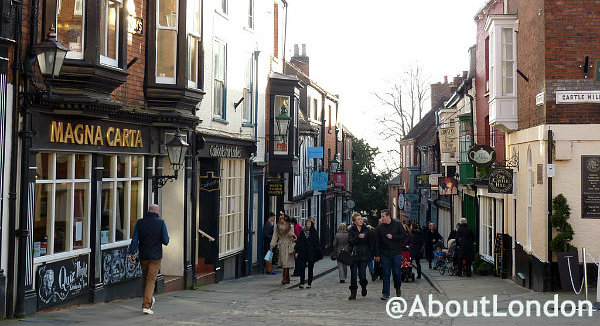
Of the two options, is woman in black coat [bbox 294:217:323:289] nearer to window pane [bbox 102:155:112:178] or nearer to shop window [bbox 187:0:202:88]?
shop window [bbox 187:0:202:88]

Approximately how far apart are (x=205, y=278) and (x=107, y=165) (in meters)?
5.68

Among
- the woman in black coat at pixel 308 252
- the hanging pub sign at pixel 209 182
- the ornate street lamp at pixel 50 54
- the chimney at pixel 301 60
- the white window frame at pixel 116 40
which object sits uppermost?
the chimney at pixel 301 60

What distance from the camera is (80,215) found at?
533 inches

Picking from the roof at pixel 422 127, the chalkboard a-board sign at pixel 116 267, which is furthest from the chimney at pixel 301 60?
the chalkboard a-board sign at pixel 116 267

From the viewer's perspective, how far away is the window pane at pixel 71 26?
41.8 ft

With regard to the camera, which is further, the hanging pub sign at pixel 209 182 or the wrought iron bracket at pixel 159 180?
the hanging pub sign at pixel 209 182

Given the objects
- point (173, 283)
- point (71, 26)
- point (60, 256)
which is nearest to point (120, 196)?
point (60, 256)

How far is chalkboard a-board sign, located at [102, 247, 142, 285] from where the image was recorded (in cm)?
1428

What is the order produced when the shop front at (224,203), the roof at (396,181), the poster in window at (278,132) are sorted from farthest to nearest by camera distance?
the roof at (396,181)
the poster in window at (278,132)
the shop front at (224,203)

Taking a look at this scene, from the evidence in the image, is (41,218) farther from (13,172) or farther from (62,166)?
(13,172)

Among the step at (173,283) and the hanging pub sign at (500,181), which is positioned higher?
the hanging pub sign at (500,181)

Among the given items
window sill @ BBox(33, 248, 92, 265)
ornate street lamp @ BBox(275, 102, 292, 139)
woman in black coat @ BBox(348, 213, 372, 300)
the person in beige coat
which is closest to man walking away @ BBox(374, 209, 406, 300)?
woman in black coat @ BBox(348, 213, 372, 300)

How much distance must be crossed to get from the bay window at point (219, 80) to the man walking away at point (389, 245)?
6.55m

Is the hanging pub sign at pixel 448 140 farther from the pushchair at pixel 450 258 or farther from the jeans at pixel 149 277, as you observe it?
the jeans at pixel 149 277
